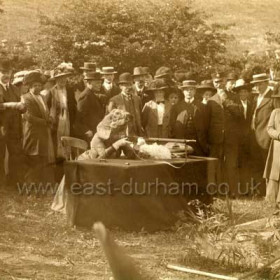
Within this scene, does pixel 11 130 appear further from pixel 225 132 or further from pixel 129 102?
pixel 225 132

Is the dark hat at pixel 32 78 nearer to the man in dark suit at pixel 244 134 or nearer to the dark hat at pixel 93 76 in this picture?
the dark hat at pixel 93 76

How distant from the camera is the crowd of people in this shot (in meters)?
7.67

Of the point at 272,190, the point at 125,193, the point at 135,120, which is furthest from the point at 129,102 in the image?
the point at 272,190

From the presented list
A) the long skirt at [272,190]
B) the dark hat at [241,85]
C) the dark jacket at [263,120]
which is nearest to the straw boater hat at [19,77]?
the dark hat at [241,85]

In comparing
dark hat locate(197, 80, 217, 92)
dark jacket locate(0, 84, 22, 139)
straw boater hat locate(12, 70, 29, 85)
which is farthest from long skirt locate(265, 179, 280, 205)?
straw boater hat locate(12, 70, 29, 85)

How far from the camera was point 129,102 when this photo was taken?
7637 mm

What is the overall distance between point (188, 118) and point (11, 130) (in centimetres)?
212

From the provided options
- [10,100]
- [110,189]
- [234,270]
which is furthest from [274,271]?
[10,100]

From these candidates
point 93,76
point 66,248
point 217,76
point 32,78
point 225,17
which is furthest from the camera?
point 217,76

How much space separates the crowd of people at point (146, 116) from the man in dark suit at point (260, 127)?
1 cm

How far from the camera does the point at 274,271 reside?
446 centimetres

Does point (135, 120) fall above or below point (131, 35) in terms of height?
below

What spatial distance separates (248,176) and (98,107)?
81.9 inches

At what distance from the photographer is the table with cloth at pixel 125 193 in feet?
20.0
